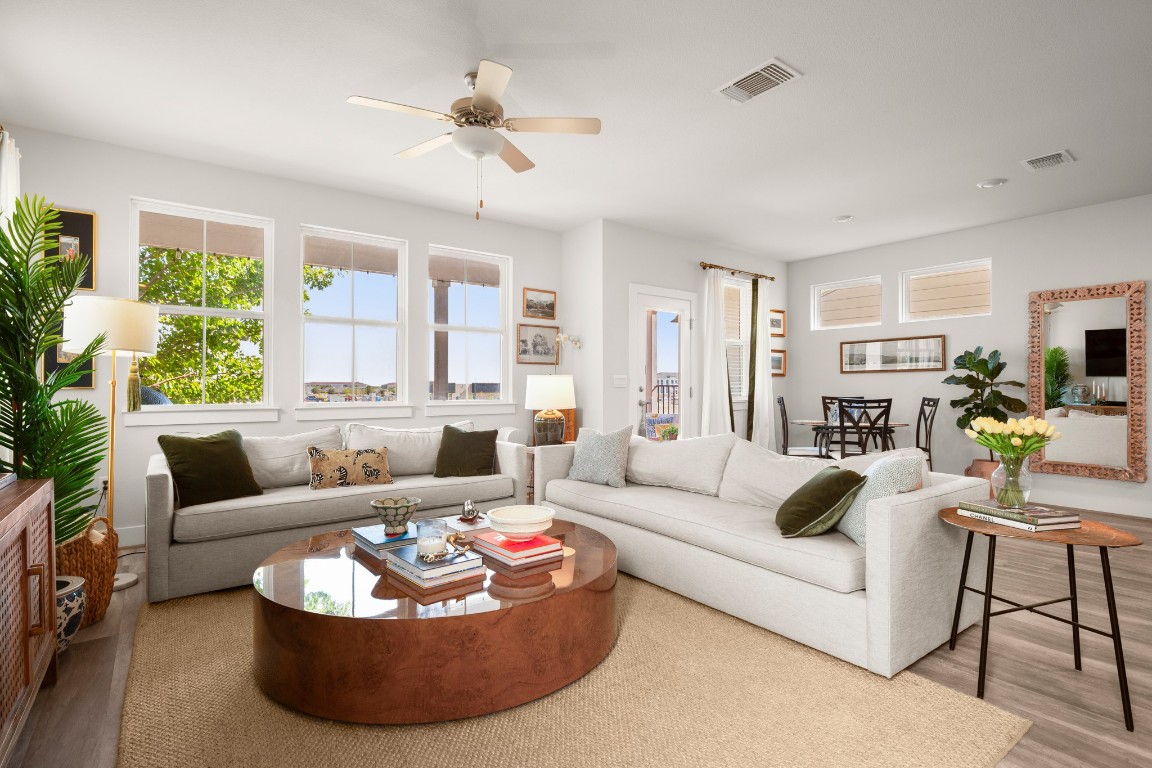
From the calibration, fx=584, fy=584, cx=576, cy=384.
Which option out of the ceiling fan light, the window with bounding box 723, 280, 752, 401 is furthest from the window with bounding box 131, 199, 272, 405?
the window with bounding box 723, 280, 752, 401

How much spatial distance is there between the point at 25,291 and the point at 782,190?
4.86m

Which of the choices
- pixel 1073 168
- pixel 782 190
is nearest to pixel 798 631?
pixel 782 190

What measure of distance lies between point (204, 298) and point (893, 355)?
6.88 metres

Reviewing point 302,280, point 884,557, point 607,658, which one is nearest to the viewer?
point 884,557

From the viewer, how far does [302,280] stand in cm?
474

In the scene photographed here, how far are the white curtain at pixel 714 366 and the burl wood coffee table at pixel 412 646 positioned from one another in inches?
185

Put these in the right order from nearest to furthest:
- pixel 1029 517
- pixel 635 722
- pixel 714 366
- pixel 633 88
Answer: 1. pixel 635 722
2. pixel 1029 517
3. pixel 633 88
4. pixel 714 366

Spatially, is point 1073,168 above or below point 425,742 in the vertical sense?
above

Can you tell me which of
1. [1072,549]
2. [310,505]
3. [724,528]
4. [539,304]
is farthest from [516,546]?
[539,304]

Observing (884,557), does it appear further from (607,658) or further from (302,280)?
(302,280)

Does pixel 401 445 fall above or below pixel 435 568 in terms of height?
above

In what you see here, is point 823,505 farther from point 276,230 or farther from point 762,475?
point 276,230

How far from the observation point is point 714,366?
6602 millimetres

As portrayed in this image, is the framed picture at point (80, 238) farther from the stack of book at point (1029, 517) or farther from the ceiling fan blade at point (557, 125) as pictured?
the stack of book at point (1029, 517)
